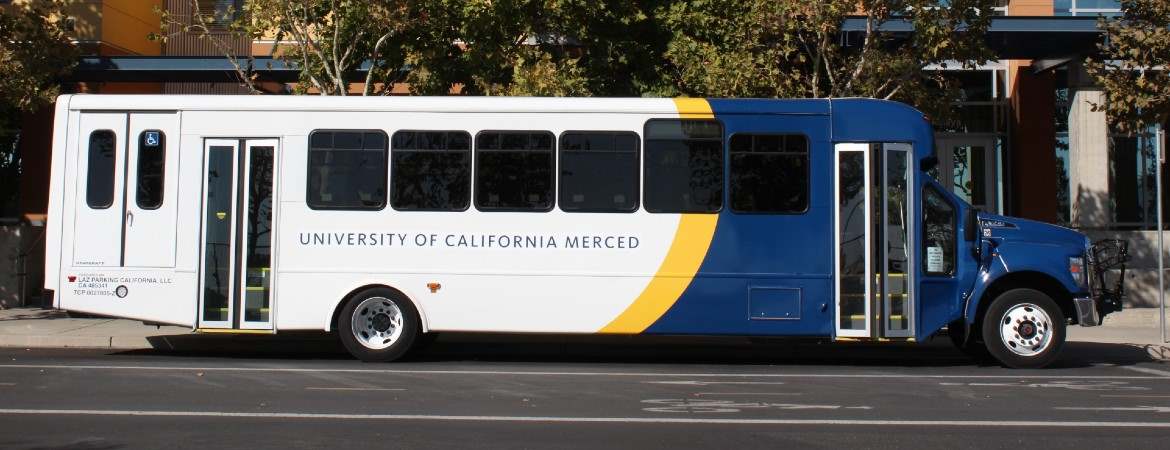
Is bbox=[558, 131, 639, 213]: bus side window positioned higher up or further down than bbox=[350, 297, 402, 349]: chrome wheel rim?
higher up

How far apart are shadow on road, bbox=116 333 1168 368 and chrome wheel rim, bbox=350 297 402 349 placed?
566mm

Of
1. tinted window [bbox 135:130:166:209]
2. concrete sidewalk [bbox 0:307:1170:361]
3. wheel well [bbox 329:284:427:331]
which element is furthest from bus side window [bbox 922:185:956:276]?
tinted window [bbox 135:130:166:209]

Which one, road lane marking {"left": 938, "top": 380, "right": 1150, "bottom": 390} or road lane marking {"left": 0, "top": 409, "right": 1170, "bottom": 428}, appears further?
road lane marking {"left": 938, "top": 380, "right": 1150, "bottom": 390}

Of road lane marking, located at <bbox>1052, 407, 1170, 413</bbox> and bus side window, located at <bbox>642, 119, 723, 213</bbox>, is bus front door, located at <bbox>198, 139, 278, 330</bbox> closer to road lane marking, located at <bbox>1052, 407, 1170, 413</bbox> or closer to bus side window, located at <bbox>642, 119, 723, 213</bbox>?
bus side window, located at <bbox>642, 119, 723, 213</bbox>

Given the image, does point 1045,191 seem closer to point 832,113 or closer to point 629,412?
point 832,113

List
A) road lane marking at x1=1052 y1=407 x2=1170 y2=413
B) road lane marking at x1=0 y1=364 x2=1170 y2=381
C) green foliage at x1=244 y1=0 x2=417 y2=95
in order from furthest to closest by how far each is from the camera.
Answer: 1. green foliage at x1=244 y1=0 x2=417 y2=95
2. road lane marking at x1=0 y1=364 x2=1170 y2=381
3. road lane marking at x1=1052 y1=407 x2=1170 y2=413

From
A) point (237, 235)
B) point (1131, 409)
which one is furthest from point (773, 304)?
point (237, 235)

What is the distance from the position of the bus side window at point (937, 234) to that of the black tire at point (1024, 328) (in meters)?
0.70

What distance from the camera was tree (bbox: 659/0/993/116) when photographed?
14500 mm

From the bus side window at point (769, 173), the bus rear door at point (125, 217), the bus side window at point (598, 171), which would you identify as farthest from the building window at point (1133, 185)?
the bus rear door at point (125, 217)

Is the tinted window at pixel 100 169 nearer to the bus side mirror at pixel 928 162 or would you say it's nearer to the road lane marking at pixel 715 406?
the road lane marking at pixel 715 406

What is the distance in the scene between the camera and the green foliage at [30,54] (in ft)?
52.3

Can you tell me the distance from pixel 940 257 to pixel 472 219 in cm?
513

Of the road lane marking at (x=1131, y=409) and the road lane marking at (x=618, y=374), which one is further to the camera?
the road lane marking at (x=618, y=374)
